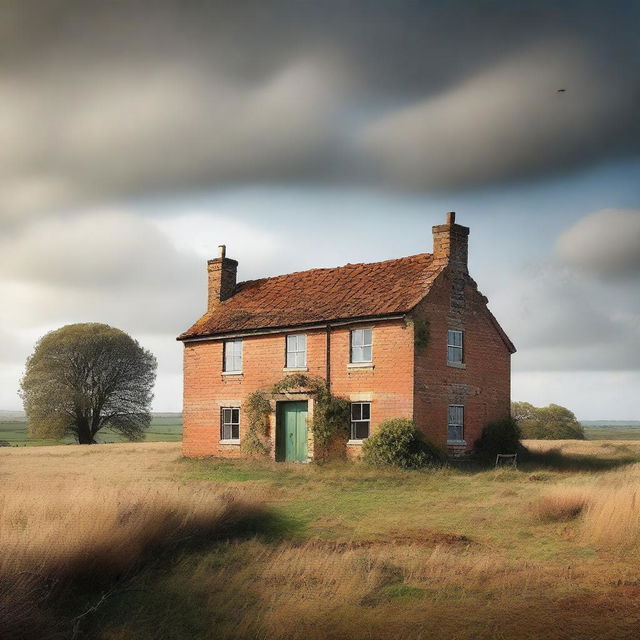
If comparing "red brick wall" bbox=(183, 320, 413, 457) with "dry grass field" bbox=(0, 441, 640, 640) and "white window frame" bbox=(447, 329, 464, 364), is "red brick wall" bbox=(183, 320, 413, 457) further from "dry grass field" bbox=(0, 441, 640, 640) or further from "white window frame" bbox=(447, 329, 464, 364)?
"dry grass field" bbox=(0, 441, 640, 640)

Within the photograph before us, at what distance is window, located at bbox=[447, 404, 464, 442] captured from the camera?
1129 inches

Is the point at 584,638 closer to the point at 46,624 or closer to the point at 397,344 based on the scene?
the point at 46,624

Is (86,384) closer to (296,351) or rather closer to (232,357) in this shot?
(232,357)

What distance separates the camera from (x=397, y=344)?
27344mm

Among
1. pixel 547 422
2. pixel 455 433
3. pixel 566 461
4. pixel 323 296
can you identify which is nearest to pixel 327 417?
pixel 455 433

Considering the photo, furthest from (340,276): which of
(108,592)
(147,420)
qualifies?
(147,420)

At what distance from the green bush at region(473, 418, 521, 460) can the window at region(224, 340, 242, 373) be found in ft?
33.1

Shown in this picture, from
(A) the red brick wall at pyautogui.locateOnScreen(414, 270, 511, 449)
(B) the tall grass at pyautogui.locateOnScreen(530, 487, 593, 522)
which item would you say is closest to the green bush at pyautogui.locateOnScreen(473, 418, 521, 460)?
(A) the red brick wall at pyautogui.locateOnScreen(414, 270, 511, 449)

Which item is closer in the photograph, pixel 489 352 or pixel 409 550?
pixel 409 550

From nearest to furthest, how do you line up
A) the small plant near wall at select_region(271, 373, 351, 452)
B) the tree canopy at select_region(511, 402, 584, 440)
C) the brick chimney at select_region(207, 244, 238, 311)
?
the small plant near wall at select_region(271, 373, 351, 452) → the brick chimney at select_region(207, 244, 238, 311) → the tree canopy at select_region(511, 402, 584, 440)

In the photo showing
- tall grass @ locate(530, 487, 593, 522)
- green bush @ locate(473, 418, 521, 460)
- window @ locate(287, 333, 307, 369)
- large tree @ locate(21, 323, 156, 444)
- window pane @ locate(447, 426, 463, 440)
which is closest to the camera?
tall grass @ locate(530, 487, 593, 522)

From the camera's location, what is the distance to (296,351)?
30.2m

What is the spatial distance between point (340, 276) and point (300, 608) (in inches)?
954

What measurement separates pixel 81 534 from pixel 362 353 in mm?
18237
